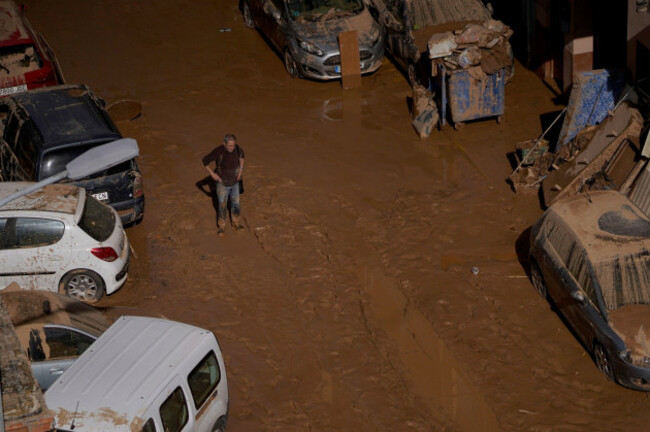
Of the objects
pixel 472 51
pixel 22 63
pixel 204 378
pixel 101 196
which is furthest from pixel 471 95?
pixel 204 378

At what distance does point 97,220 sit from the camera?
12.2m

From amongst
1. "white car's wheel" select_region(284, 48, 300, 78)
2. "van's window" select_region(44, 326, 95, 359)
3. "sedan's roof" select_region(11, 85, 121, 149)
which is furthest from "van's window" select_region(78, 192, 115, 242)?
"white car's wheel" select_region(284, 48, 300, 78)

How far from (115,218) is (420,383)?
5.17m

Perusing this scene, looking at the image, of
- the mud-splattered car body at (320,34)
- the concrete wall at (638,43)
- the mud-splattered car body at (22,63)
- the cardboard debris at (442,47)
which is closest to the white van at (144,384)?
the cardboard debris at (442,47)

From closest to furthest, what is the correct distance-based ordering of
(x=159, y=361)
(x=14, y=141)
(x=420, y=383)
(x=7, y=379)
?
(x=7, y=379)
(x=159, y=361)
(x=420, y=383)
(x=14, y=141)

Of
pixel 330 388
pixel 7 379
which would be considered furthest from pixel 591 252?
pixel 7 379

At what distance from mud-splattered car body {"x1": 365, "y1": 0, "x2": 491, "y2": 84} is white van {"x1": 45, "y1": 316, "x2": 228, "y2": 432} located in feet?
33.9

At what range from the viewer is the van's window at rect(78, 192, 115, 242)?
12.0 meters

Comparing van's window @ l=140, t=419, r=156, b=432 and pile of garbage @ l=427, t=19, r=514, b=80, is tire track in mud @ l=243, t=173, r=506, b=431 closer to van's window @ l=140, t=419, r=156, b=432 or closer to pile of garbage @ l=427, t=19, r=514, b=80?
pile of garbage @ l=427, t=19, r=514, b=80

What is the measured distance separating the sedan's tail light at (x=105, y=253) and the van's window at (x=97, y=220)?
14 centimetres

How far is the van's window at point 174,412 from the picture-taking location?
8.35 meters

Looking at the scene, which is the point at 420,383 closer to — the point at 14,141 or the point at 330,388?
the point at 330,388

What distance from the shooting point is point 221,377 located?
9.22 meters

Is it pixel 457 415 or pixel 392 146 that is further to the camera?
pixel 392 146
